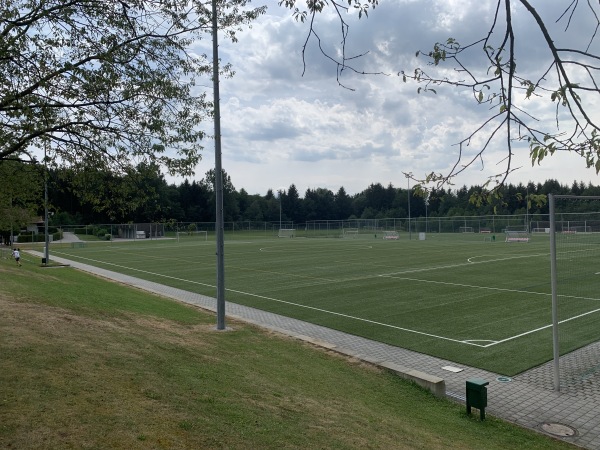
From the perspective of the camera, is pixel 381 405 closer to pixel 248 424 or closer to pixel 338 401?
pixel 338 401

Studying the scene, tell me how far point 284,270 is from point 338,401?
21.2 meters

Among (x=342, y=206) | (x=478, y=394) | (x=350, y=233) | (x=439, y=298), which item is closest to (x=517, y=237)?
(x=350, y=233)

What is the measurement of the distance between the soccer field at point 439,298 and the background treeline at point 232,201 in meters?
3.12

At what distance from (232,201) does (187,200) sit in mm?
20556

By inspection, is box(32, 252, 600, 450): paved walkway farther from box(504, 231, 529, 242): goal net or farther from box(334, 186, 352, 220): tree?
box(334, 186, 352, 220): tree

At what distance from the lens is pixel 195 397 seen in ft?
20.1

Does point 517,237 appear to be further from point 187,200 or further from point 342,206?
point 342,206

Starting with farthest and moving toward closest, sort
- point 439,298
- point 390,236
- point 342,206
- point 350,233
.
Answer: point 342,206
point 350,233
point 390,236
point 439,298

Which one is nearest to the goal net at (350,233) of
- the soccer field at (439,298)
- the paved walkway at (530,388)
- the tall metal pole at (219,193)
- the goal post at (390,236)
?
the goal post at (390,236)

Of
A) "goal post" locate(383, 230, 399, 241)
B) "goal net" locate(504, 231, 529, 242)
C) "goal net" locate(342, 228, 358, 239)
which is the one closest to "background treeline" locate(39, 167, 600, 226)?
"goal net" locate(504, 231, 529, 242)

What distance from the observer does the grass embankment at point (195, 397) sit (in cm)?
489

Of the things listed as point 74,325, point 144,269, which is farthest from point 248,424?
point 144,269

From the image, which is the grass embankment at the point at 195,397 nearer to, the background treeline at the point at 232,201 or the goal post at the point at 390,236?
the background treeline at the point at 232,201

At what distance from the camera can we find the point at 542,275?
23203 mm
